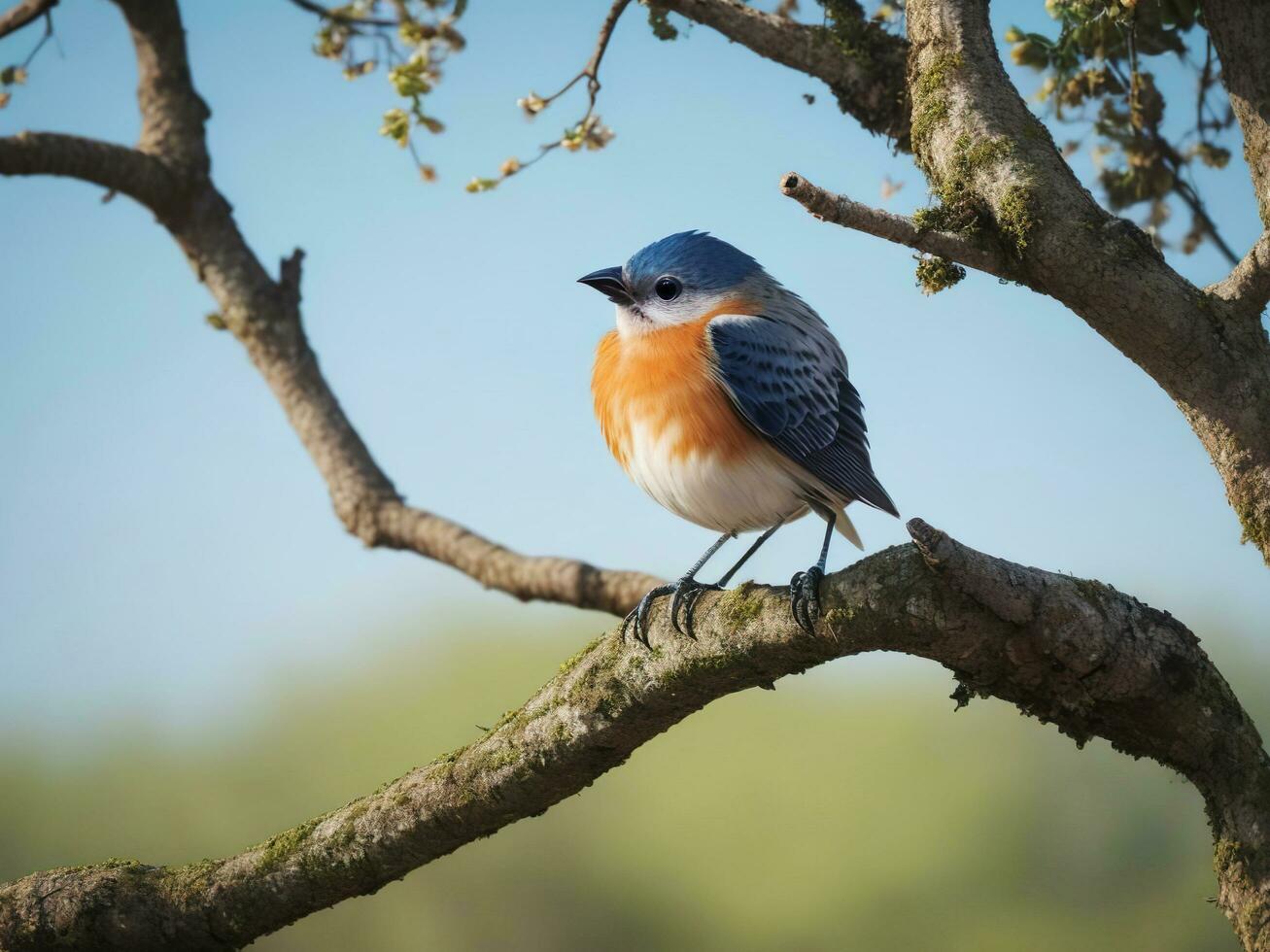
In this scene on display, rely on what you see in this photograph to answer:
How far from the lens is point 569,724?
287 cm

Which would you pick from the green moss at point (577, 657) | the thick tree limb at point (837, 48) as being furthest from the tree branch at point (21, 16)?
the green moss at point (577, 657)

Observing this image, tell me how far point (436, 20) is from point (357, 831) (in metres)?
2.93

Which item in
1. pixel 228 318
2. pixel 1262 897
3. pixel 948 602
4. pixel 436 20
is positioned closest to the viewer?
pixel 948 602

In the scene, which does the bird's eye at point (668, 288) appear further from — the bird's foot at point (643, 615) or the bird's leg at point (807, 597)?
the bird's leg at point (807, 597)

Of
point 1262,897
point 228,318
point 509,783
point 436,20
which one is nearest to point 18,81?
point 228,318

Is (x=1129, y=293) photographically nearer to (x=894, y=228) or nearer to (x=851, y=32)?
(x=894, y=228)

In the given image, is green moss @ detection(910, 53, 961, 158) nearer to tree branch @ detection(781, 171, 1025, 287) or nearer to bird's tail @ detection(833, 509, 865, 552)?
tree branch @ detection(781, 171, 1025, 287)

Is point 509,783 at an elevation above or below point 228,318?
below

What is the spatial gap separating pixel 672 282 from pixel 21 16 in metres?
3.07

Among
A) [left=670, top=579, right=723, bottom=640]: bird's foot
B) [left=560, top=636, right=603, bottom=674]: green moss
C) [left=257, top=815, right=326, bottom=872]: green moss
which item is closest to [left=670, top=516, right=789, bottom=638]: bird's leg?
[left=670, top=579, right=723, bottom=640]: bird's foot

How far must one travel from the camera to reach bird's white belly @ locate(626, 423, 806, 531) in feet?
9.75

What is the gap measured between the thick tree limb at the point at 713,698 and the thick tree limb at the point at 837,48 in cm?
181

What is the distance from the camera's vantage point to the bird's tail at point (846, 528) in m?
3.16

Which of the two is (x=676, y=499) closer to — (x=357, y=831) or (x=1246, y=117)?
(x=357, y=831)
